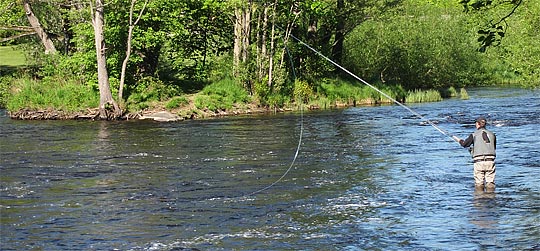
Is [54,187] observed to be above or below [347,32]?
below

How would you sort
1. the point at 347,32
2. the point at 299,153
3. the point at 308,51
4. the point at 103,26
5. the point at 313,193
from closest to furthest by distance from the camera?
the point at 313,193, the point at 299,153, the point at 103,26, the point at 308,51, the point at 347,32

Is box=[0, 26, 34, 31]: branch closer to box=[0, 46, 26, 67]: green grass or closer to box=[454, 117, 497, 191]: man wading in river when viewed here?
box=[0, 46, 26, 67]: green grass

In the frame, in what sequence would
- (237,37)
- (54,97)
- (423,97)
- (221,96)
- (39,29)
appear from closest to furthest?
(54,97), (221,96), (237,37), (39,29), (423,97)

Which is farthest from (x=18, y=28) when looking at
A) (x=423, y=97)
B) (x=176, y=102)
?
(x=423, y=97)

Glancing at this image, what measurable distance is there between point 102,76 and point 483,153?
66.0 ft

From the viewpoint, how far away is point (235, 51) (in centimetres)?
3788

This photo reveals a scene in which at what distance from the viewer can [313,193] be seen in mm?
16172

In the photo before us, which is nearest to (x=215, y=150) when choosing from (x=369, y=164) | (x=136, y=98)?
(x=369, y=164)

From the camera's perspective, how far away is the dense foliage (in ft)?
114

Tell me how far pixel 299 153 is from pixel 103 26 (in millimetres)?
14108

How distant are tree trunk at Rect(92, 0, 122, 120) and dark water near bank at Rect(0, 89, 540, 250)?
3.24 meters

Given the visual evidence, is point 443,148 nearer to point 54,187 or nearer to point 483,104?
point 54,187

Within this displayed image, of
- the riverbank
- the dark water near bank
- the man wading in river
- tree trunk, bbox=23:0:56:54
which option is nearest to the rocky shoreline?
the riverbank

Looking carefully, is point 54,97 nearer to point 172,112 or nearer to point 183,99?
point 172,112
